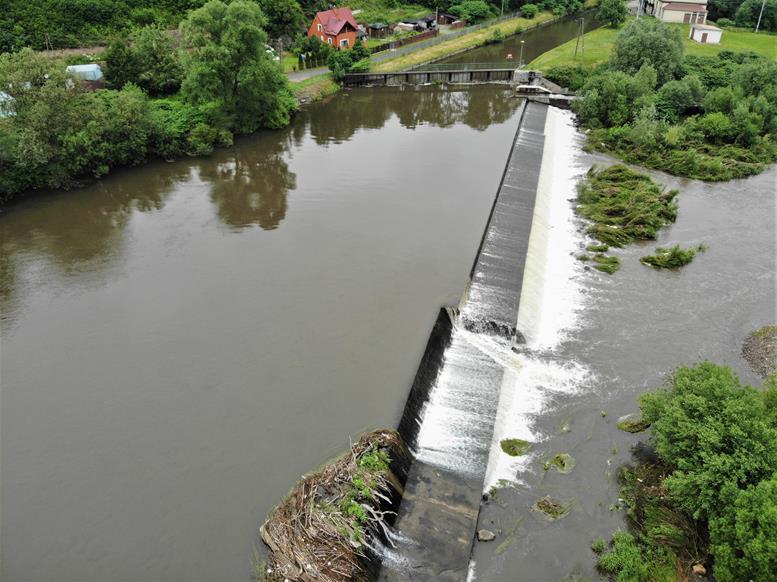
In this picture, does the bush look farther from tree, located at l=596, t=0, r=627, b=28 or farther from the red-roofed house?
the red-roofed house

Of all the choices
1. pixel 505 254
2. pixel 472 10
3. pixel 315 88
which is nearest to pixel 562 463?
pixel 505 254

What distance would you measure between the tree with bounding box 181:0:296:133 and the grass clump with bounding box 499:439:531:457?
36972 mm

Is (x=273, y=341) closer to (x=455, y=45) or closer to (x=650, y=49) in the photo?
(x=650, y=49)

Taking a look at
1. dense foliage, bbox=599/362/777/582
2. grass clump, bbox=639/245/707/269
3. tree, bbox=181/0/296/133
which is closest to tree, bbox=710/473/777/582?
dense foliage, bbox=599/362/777/582

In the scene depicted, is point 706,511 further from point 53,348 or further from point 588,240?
point 53,348

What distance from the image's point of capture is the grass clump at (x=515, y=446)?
20181mm

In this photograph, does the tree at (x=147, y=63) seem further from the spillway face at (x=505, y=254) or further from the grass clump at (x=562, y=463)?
the grass clump at (x=562, y=463)

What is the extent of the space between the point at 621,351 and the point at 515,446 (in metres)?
8.09

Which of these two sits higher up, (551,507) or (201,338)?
(201,338)

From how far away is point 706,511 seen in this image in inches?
651

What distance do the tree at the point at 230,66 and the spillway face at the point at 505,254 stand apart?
21916 millimetres

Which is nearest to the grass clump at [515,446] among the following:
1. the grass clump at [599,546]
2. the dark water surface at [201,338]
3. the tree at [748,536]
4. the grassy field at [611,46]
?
the grass clump at [599,546]

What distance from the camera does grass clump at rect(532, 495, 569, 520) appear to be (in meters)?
18.2

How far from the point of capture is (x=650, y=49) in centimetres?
5491
